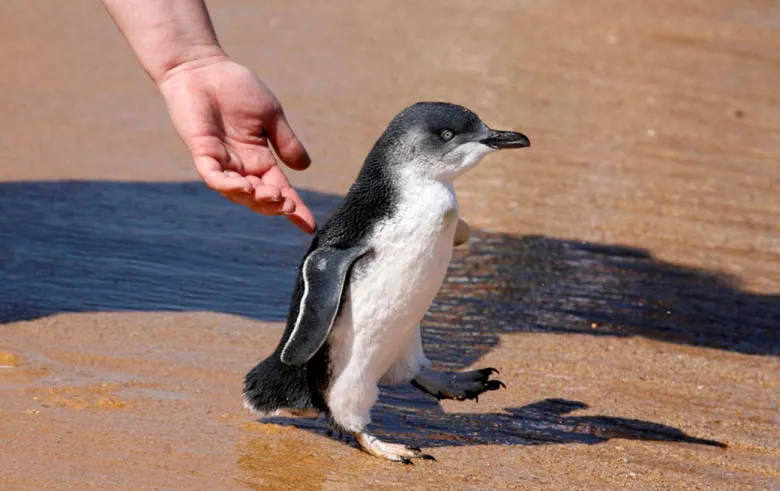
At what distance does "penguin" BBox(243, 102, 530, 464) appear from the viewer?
10.6ft

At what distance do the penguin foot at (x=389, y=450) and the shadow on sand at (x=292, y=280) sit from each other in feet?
1.05

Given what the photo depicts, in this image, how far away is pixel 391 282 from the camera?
3250mm

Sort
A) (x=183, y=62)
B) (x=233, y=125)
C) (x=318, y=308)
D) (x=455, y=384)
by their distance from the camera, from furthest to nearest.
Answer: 1. (x=183, y=62)
2. (x=233, y=125)
3. (x=455, y=384)
4. (x=318, y=308)

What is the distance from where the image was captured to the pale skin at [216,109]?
3.50 metres

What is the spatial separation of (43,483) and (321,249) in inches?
36.2

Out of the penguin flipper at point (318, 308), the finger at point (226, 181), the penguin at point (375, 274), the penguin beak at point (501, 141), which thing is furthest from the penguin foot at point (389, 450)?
the penguin beak at point (501, 141)

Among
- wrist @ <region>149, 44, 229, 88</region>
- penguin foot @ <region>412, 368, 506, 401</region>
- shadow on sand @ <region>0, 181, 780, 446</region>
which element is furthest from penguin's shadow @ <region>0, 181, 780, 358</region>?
wrist @ <region>149, 44, 229, 88</region>

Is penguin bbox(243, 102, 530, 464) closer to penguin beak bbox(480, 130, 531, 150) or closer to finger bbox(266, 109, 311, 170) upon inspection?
penguin beak bbox(480, 130, 531, 150)

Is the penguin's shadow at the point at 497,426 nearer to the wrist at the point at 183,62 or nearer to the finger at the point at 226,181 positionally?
the finger at the point at 226,181

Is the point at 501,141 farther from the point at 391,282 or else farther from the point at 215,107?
the point at 215,107

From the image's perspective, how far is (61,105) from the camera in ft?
21.4

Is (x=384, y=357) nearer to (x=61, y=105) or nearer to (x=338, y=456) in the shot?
(x=338, y=456)

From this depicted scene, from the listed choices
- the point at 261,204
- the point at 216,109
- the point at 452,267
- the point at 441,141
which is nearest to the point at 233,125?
the point at 216,109

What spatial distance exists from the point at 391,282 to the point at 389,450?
443mm
